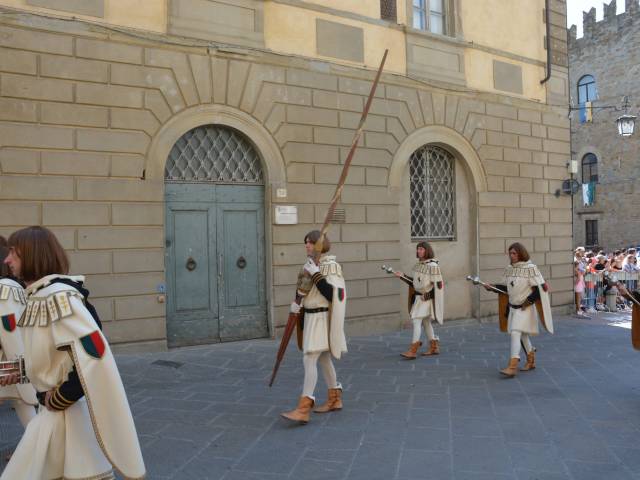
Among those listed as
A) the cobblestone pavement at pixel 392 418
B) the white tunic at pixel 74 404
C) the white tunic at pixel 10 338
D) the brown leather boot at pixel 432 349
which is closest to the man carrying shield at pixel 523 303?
the cobblestone pavement at pixel 392 418

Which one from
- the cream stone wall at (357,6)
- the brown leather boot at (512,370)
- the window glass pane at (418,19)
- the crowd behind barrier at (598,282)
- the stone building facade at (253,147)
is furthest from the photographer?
the crowd behind barrier at (598,282)

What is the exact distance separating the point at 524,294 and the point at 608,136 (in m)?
27.1

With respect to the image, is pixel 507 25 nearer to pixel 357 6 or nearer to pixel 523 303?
pixel 357 6

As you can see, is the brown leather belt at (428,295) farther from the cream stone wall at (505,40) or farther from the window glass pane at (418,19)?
the window glass pane at (418,19)

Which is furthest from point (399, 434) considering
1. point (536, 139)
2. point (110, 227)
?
point (536, 139)

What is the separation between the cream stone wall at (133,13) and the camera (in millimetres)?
8047

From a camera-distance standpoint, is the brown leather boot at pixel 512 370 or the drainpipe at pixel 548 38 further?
the drainpipe at pixel 548 38

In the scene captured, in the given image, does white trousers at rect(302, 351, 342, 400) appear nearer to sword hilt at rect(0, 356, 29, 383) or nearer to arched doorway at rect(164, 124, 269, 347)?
sword hilt at rect(0, 356, 29, 383)

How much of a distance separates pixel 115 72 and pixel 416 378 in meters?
5.60

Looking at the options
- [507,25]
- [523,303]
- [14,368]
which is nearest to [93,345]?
[14,368]

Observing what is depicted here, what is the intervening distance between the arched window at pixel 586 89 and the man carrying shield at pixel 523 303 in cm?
2786

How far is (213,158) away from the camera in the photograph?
9.38 meters

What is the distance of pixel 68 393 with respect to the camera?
8.92 ft

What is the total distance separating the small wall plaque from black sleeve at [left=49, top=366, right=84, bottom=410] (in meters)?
6.90
